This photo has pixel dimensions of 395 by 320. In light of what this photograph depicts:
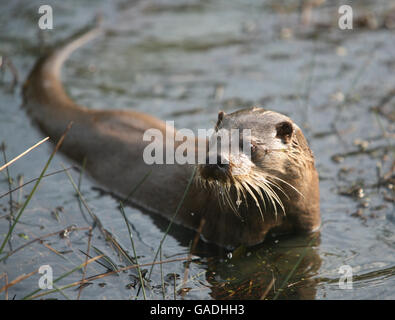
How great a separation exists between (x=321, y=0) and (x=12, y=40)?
13.1ft

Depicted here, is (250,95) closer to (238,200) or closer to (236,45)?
(236,45)

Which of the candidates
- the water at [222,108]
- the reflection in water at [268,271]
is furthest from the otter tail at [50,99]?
the reflection in water at [268,271]

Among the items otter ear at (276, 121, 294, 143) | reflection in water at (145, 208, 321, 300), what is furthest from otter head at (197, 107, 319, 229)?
reflection in water at (145, 208, 321, 300)

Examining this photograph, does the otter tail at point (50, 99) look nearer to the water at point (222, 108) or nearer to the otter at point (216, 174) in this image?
the otter at point (216, 174)

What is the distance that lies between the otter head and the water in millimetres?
357

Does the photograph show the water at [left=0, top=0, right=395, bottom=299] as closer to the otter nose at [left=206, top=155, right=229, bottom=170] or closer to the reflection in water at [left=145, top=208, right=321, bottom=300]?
the reflection in water at [left=145, top=208, right=321, bottom=300]

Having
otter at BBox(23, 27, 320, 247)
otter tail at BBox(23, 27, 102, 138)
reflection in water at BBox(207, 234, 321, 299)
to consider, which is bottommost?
reflection in water at BBox(207, 234, 321, 299)

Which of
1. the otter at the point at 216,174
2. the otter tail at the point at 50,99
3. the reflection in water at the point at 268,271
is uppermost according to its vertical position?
the otter tail at the point at 50,99

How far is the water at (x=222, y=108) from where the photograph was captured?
3158 mm

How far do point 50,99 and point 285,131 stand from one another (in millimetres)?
2194

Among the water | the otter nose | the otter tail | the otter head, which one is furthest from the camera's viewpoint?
the otter tail

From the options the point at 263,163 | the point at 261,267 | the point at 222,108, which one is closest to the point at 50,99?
the point at 222,108

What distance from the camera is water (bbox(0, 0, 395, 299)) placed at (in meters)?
3.16
